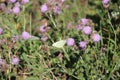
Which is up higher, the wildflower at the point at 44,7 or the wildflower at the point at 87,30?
the wildflower at the point at 44,7

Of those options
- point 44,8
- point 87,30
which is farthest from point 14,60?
point 87,30

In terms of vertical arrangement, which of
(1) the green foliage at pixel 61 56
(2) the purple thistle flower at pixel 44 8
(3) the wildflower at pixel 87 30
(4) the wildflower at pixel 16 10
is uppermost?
(2) the purple thistle flower at pixel 44 8

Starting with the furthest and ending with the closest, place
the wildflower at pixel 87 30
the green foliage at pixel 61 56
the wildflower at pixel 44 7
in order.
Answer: the wildflower at pixel 44 7 < the green foliage at pixel 61 56 < the wildflower at pixel 87 30

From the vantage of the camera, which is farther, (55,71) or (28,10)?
(28,10)

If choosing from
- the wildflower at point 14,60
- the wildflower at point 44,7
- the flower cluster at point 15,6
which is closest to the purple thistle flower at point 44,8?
the wildflower at point 44,7

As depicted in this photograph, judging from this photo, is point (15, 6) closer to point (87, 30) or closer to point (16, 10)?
point (16, 10)

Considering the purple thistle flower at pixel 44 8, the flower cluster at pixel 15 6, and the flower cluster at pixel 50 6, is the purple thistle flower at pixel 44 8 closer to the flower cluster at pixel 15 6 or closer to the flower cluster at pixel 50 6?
the flower cluster at pixel 50 6

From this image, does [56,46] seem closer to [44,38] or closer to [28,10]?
[44,38]

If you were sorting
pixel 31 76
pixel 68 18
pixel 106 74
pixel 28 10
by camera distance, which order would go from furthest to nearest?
pixel 28 10 < pixel 68 18 < pixel 31 76 < pixel 106 74

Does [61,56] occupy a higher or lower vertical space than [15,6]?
lower

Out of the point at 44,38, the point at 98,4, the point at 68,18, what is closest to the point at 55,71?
the point at 44,38

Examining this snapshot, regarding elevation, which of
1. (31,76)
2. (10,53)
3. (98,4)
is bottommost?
(31,76)
